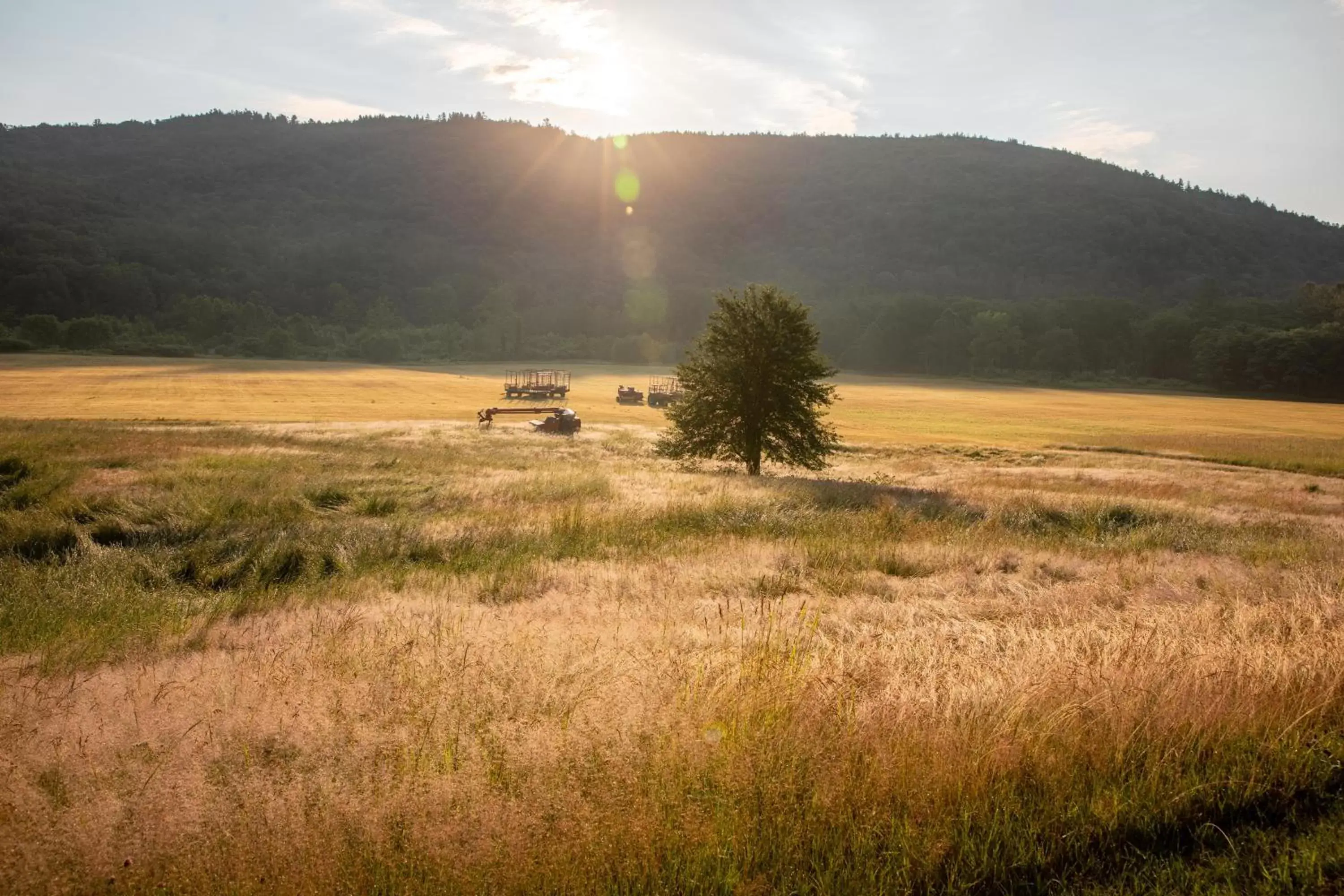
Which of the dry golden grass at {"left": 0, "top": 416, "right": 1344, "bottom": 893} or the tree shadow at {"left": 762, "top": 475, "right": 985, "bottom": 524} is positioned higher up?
the dry golden grass at {"left": 0, "top": 416, "right": 1344, "bottom": 893}

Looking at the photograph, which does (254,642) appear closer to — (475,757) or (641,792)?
(475,757)

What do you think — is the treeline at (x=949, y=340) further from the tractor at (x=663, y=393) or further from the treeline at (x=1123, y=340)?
the tractor at (x=663, y=393)

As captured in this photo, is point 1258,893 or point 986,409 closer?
point 1258,893

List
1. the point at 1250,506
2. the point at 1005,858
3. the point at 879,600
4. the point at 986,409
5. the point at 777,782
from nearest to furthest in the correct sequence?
the point at 1005,858 → the point at 777,782 → the point at 879,600 → the point at 1250,506 → the point at 986,409

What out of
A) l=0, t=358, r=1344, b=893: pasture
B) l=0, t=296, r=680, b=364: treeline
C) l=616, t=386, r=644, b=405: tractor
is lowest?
l=0, t=358, r=1344, b=893: pasture

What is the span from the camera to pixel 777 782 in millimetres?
4223

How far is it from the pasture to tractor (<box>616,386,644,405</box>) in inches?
2840

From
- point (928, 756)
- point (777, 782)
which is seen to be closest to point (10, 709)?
point (777, 782)

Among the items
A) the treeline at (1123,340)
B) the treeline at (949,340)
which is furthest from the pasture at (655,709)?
the treeline at (949,340)

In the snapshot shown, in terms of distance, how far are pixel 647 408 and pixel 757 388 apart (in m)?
51.0

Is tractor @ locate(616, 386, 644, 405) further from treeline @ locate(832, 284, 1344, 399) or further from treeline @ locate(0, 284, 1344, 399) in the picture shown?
treeline @ locate(832, 284, 1344, 399)

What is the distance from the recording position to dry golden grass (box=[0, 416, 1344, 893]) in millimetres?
3818

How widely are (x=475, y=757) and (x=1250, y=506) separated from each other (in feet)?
77.9

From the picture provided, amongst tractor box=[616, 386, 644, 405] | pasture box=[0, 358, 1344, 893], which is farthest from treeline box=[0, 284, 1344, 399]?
pasture box=[0, 358, 1344, 893]
